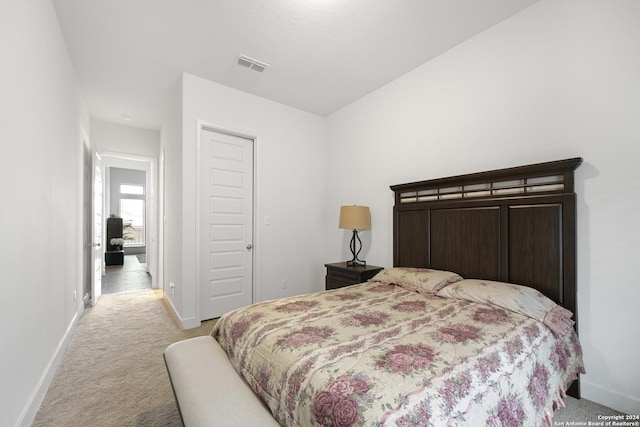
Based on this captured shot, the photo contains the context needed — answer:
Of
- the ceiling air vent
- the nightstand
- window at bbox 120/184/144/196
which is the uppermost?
the ceiling air vent

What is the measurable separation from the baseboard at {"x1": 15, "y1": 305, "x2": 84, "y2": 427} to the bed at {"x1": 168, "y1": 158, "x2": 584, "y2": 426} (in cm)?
106

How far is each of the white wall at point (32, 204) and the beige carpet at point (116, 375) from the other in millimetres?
129

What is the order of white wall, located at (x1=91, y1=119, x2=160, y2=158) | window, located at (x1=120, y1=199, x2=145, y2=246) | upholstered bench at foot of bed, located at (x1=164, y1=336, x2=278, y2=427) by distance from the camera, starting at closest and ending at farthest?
upholstered bench at foot of bed, located at (x1=164, y1=336, x2=278, y2=427) → white wall, located at (x1=91, y1=119, x2=160, y2=158) → window, located at (x1=120, y1=199, x2=145, y2=246)

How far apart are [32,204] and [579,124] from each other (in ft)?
12.0

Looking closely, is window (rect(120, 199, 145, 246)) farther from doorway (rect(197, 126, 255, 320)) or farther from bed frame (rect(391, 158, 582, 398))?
bed frame (rect(391, 158, 582, 398))

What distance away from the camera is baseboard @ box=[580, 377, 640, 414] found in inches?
65.4

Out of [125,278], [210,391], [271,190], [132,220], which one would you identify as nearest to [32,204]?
[210,391]

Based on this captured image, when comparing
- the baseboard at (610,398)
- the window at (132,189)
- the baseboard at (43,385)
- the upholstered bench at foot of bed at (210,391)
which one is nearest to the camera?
the upholstered bench at foot of bed at (210,391)

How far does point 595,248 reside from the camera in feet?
5.91

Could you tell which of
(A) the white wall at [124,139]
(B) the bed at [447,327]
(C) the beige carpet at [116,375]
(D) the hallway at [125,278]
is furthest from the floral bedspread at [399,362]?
(A) the white wall at [124,139]

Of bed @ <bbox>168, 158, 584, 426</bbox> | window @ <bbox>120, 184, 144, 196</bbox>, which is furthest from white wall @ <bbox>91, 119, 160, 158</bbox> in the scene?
window @ <bbox>120, 184, 144, 196</bbox>

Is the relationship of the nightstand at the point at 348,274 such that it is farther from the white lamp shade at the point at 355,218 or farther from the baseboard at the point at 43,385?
the baseboard at the point at 43,385

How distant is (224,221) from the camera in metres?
3.42

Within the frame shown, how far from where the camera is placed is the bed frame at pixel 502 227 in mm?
1878
